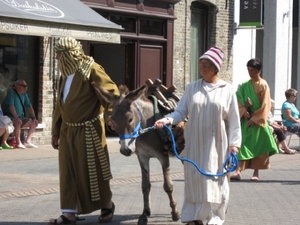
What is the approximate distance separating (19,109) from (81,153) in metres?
8.58

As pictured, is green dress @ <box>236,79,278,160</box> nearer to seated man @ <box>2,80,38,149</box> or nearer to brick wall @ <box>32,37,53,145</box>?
seated man @ <box>2,80,38,149</box>

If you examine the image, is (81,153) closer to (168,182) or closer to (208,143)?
(168,182)

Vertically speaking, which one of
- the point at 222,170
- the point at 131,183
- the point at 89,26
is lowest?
the point at 131,183

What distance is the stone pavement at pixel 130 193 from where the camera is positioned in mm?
8820

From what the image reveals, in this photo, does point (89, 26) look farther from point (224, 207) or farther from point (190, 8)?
point (224, 207)

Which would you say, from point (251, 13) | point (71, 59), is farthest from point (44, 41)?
point (71, 59)

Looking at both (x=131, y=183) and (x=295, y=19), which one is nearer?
(x=131, y=183)

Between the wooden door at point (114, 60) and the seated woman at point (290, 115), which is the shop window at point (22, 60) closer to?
the wooden door at point (114, 60)

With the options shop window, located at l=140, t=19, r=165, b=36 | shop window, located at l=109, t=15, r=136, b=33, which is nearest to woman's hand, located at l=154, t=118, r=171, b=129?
shop window, located at l=109, t=15, r=136, b=33

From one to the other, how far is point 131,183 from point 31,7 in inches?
211

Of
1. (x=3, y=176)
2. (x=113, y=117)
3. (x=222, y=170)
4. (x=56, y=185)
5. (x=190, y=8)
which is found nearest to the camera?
(x=222, y=170)

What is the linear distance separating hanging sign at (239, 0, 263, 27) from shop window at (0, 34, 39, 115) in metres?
7.88

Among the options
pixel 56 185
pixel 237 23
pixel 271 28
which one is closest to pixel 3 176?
pixel 56 185

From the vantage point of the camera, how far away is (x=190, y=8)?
70.8 feet
